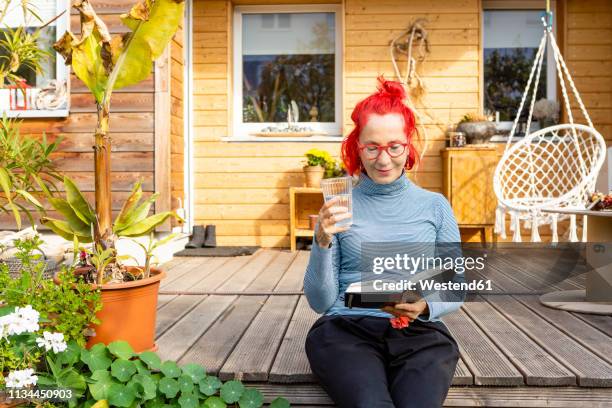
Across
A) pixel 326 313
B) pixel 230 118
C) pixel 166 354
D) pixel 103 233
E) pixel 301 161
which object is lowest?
pixel 166 354

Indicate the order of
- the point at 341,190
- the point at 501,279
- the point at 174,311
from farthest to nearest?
the point at 501,279 → the point at 174,311 → the point at 341,190

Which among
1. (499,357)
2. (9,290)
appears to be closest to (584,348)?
(499,357)

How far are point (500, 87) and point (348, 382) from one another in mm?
4324

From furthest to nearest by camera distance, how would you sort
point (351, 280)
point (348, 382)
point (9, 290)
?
point (9, 290), point (351, 280), point (348, 382)

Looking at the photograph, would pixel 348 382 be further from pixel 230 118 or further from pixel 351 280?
pixel 230 118

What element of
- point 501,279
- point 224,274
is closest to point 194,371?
point 224,274

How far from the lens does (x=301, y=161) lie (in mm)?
4941

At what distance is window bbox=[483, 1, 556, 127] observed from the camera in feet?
16.5

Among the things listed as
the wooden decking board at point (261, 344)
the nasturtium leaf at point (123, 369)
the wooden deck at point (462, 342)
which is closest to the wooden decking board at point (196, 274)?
the wooden deck at point (462, 342)

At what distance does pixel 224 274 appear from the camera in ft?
11.9

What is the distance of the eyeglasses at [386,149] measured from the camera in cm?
148

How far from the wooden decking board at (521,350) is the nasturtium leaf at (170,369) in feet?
3.36

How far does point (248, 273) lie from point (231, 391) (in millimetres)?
2047

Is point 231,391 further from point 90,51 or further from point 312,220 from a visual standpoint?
point 312,220
